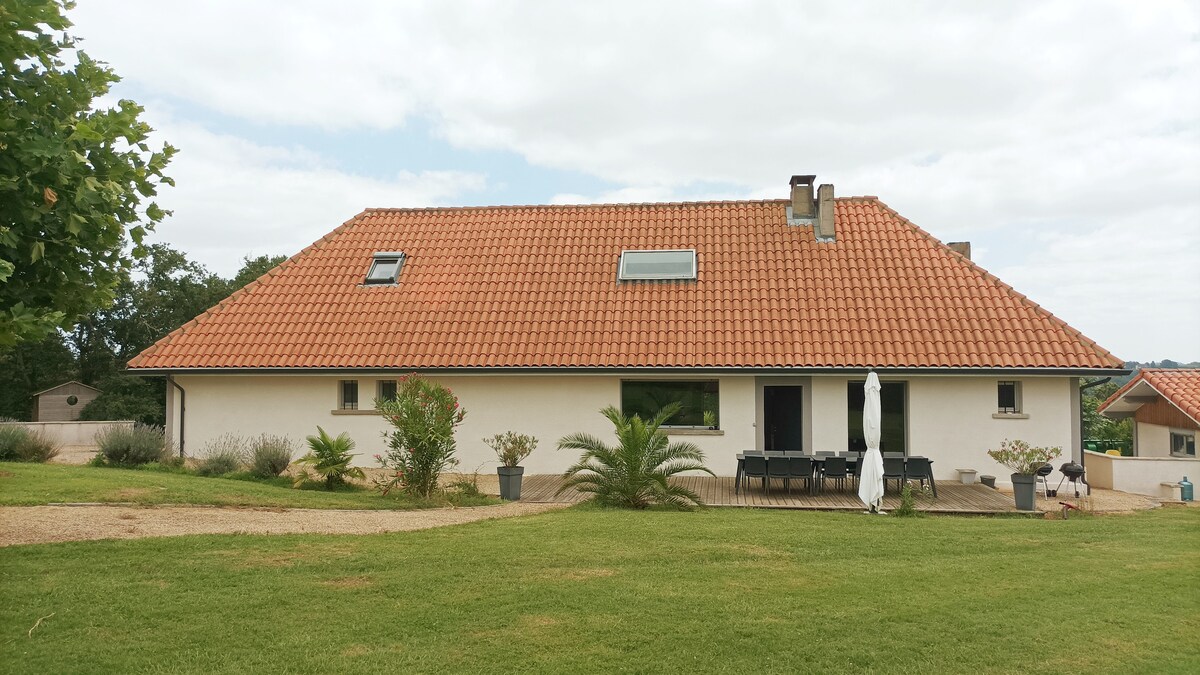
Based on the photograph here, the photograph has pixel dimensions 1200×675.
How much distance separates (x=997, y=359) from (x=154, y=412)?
37920 mm

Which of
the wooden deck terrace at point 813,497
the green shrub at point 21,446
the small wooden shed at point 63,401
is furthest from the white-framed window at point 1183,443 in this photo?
the small wooden shed at point 63,401

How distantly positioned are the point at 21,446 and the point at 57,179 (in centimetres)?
1344

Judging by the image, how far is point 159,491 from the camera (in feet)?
42.5

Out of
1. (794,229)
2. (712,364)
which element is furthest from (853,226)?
(712,364)

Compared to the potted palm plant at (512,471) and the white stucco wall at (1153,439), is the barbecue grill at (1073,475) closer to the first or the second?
the potted palm plant at (512,471)

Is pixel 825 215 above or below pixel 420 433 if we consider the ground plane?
above

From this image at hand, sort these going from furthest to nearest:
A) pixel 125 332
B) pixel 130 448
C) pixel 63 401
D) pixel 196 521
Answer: pixel 125 332
pixel 63 401
pixel 130 448
pixel 196 521

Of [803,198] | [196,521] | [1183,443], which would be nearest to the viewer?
[196,521]

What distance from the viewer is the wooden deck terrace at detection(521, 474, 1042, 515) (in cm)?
1403

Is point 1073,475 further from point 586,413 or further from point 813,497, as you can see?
point 586,413

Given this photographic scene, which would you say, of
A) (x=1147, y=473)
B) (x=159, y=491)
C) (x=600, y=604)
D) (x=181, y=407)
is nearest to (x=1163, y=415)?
(x=1147, y=473)

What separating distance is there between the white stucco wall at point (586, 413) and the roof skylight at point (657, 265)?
3496 mm

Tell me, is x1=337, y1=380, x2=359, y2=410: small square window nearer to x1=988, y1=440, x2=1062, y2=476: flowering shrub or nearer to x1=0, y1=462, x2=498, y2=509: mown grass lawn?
x1=0, y1=462, x2=498, y2=509: mown grass lawn

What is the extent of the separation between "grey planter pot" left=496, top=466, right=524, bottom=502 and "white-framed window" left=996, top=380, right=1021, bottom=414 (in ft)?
33.6
